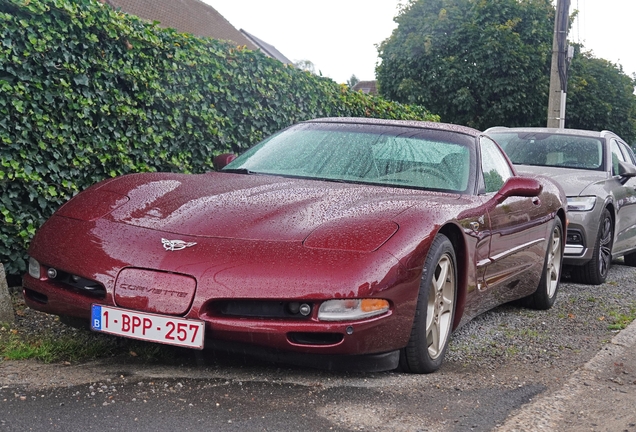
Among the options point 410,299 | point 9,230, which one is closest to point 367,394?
point 410,299

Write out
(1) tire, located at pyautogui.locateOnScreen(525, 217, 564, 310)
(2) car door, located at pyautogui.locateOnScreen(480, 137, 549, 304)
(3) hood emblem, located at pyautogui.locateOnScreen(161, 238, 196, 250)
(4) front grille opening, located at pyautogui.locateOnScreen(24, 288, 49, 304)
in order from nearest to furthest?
(3) hood emblem, located at pyautogui.locateOnScreen(161, 238, 196, 250), (4) front grille opening, located at pyautogui.locateOnScreen(24, 288, 49, 304), (2) car door, located at pyautogui.locateOnScreen(480, 137, 549, 304), (1) tire, located at pyautogui.locateOnScreen(525, 217, 564, 310)

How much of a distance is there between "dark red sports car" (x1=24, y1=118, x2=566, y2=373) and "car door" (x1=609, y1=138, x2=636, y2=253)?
4105mm

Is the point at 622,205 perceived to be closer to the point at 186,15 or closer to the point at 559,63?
the point at 559,63

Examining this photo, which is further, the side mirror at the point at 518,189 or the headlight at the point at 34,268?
the side mirror at the point at 518,189

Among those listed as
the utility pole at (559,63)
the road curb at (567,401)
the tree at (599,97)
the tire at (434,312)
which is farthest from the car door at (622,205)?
the tree at (599,97)

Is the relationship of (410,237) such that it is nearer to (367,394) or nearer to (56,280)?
(367,394)

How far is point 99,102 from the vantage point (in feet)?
20.4

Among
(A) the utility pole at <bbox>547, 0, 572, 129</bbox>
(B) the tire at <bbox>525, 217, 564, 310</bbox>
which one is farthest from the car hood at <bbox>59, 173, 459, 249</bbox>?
(A) the utility pole at <bbox>547, 0, 572, 129</bbox>

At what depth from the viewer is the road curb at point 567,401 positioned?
3.40 m

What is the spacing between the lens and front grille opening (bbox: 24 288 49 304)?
3.96 metres

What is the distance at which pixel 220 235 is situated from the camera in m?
3.78

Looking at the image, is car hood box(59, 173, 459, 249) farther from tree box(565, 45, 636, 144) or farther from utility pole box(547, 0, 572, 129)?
tree box(565, 45, 636, 144)

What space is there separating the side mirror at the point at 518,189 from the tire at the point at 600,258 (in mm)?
3318

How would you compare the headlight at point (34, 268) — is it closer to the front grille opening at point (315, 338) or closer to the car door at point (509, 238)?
the front grille opening at point (315, 338)
